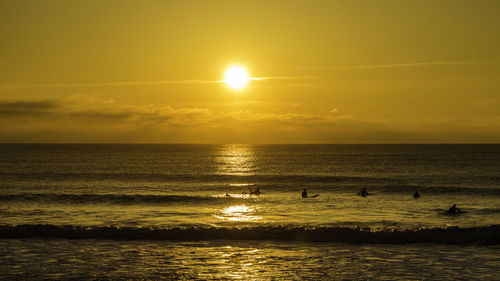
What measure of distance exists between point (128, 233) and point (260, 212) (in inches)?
481

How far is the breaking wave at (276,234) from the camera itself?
22.1 m

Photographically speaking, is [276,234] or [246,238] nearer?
[246,238]

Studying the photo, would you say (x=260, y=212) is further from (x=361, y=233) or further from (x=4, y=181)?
(x=4, y=181)

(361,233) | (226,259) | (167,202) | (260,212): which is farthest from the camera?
(167,202)

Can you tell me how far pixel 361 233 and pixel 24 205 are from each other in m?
27.4

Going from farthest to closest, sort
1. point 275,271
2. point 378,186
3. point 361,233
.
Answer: point 378,186
point 361,233
point 275,271

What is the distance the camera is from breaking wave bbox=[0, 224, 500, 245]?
72.4ft

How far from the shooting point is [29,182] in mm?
57312

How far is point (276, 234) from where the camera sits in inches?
906

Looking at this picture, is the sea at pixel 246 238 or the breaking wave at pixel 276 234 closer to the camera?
the sea at pixel 246 238

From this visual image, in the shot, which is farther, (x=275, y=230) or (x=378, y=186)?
(x=378, y=186)

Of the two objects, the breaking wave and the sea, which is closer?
the sea

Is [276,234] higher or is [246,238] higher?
[276,234]

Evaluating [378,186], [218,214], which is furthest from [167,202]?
[378,186]
